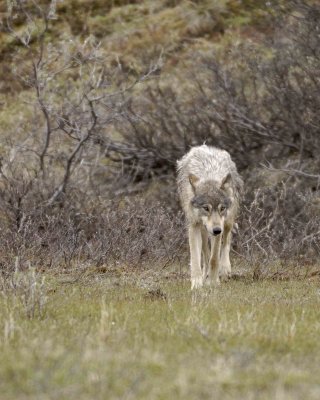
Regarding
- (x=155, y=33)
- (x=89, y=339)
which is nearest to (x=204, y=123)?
(x=155, y=33)

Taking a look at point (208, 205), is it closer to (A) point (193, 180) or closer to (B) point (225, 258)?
(A) point (193, 180)

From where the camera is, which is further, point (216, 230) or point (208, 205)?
point (208, 205)

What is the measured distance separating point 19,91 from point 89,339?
2329cm

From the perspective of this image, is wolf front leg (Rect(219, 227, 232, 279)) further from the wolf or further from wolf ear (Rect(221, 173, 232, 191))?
wolf ear (Rect(221, 173, 232, 191))

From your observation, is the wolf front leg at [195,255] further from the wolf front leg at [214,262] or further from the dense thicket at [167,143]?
the dense thicket at [167,143]

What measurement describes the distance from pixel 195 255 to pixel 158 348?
5.06 m

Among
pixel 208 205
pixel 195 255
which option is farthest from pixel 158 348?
pixel 195 255

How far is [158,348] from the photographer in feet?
17.1

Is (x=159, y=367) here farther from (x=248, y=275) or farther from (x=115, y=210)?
(x=115, y=210)

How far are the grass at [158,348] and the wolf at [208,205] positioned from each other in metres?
1.76

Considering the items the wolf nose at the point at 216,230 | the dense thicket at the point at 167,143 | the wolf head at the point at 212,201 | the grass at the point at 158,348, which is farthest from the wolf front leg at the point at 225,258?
the grass at the point at 158,348

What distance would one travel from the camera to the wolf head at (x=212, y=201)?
9.80m

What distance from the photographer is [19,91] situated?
27875 millimetres

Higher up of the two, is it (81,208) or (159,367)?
(159,367)
